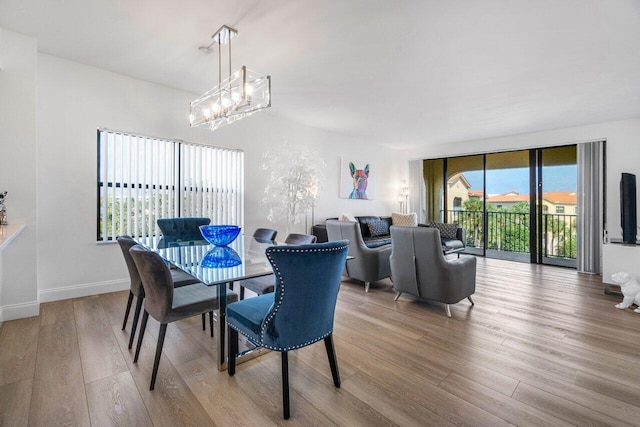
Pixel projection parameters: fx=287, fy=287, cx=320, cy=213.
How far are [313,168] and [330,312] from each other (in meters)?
3.01

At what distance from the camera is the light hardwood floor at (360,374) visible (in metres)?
1.54

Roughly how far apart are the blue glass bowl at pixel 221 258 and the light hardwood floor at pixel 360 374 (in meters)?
0.71

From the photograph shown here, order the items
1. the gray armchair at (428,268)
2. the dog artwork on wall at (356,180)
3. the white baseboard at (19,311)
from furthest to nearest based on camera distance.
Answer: the dog artwork on wall at (356,180)
the gray armchair at (428,268)
the white baseboard at (19,311)

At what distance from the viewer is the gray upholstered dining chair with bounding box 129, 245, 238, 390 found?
67.3 inches

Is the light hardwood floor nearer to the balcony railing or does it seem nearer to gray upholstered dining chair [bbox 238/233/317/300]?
gray upholstered dining chair [bbox 238/233/317/300]

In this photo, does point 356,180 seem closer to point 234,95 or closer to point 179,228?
point 179,228

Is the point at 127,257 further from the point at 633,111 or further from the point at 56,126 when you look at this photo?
the point at 633,111

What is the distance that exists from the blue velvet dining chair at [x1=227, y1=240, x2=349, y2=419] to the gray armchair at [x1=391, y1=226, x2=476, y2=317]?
165 centimetres

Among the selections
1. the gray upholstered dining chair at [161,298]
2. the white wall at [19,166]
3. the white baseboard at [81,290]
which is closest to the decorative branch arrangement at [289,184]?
the white baseboard at [81,290]

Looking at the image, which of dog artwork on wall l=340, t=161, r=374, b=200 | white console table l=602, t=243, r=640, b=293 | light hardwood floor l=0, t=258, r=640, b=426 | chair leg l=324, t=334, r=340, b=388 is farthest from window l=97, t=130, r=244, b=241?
white console table l=602, t=243, r=640, b=293

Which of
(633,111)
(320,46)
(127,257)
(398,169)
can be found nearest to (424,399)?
(127,257)

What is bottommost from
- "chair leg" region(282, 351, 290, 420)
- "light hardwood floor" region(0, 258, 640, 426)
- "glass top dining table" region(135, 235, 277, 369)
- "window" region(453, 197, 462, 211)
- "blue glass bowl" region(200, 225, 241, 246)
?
"light hardwood floor" region(0, 258, 640, 426)

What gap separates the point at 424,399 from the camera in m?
1.68

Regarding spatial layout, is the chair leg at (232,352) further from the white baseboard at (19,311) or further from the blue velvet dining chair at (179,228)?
the white baseboard at (19,311)
